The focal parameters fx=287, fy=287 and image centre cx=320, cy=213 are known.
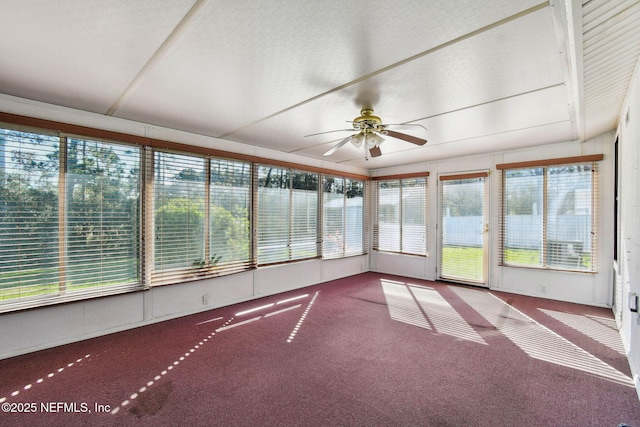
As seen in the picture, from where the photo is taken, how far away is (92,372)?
2.38 m

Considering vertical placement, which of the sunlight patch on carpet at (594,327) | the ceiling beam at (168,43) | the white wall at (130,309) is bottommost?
the sunlight patch on carpet at (594,327)

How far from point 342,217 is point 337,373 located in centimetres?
383

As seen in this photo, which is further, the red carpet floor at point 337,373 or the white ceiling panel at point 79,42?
the red carpet floor at point 337,373

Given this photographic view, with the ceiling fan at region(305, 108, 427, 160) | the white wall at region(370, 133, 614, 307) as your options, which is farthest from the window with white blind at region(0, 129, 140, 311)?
the white wall at region(370, 133, 614, 307)

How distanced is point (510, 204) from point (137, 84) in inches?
213

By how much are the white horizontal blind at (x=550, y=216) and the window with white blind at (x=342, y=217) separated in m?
2.71

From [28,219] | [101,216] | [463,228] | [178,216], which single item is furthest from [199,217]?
[463,228]

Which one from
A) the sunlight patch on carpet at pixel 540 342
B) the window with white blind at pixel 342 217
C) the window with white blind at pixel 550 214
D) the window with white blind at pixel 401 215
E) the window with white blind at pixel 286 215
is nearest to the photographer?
the sunlight patch on carpet at pixel 540 342

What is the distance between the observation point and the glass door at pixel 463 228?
16.9 ft

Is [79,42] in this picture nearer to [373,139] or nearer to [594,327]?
[373,139]

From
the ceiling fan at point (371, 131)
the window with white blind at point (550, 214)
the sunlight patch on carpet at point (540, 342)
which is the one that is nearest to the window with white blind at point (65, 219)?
the ceiling fan at point (371, 131)

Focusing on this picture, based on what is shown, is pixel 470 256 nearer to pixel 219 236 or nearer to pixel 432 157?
pixel 432 157

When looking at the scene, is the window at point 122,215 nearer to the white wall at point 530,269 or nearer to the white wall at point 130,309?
the white wall at point 130,309

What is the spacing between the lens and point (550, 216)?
4.42 m
